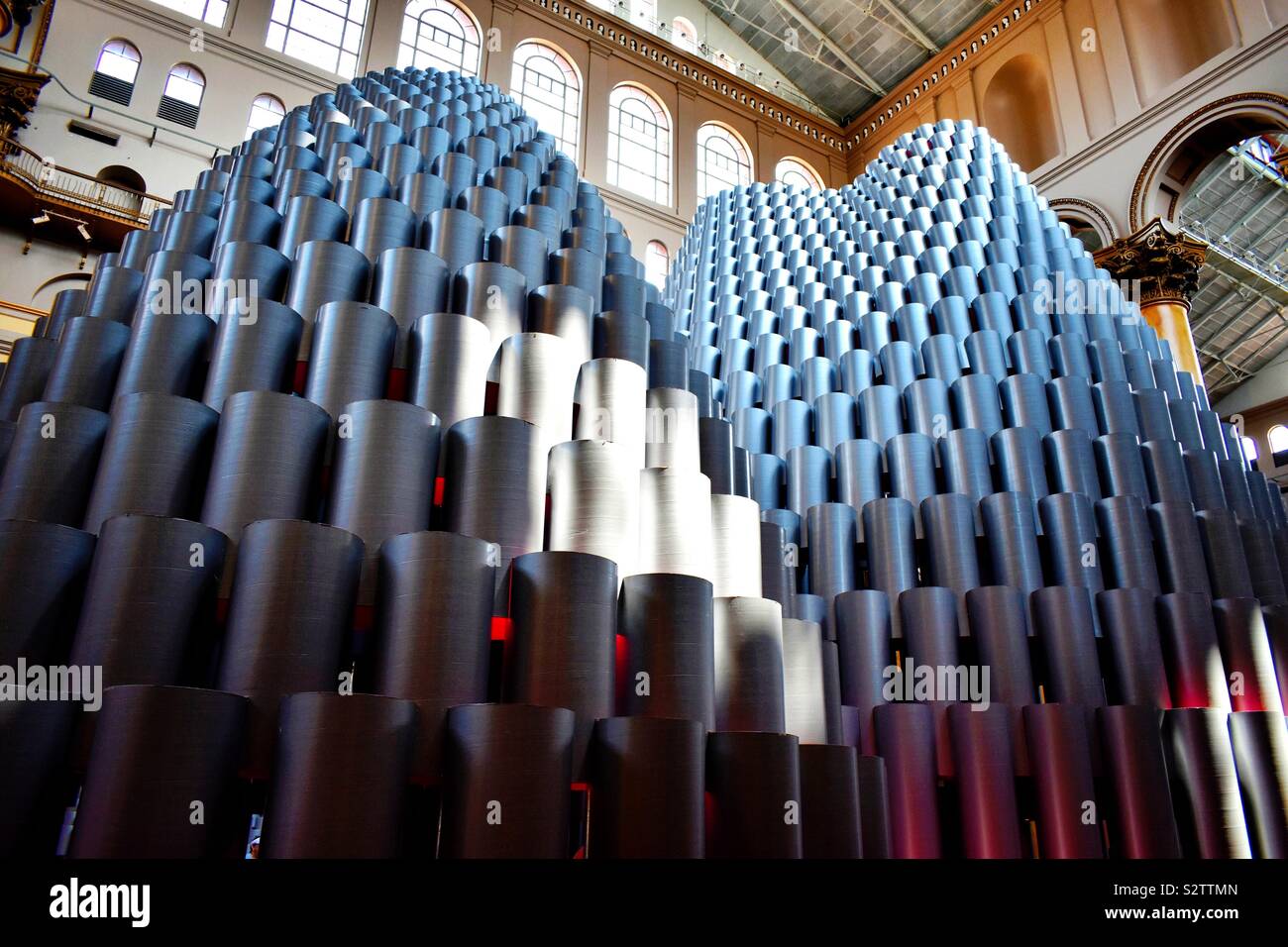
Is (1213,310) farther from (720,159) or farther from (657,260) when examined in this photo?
(657,260)

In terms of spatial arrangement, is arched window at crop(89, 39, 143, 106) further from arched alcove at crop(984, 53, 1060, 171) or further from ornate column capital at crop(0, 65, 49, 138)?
arched alcove at crop(984, 53, 1060, 171)

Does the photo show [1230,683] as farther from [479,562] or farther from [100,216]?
[100,216]

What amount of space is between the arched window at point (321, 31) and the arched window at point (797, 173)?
26.8 ft

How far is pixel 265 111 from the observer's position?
12.5m

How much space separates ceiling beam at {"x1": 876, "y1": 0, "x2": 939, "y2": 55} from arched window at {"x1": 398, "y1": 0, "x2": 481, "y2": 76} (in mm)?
7744

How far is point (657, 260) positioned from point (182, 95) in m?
7.65

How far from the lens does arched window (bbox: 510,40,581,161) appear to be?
47.5 ft

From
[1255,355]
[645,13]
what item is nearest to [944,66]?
[645,13]

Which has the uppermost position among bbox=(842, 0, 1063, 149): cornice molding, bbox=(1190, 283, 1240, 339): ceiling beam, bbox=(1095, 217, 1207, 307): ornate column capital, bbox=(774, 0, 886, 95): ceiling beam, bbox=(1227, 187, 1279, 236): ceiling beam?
bbox=(774, 0, 886, 95): ceiling beam

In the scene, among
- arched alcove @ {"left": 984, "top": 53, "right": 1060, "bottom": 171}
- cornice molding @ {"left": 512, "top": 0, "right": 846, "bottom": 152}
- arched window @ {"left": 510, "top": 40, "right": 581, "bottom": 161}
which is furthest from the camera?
cornice molding @ {"left": 512, "top": 0, "right": 846, "bottom": 152}

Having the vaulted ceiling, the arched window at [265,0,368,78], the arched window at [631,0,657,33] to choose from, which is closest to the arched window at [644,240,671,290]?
the arched window at [631,0,657,33]

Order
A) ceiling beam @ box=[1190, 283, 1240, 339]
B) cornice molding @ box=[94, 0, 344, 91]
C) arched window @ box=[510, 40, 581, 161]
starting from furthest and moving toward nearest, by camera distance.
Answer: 1. ceiling beam @ box=[1190, 283, 1240, 339]
2. arched window @ box=[510, 40, 581, 161]
3. cornice molding @ box=[94, 0, 344, 91]

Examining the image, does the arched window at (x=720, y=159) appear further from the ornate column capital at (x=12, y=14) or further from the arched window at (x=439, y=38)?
the ornate column capital at (x=12, y=14)
